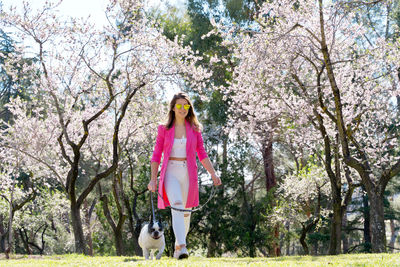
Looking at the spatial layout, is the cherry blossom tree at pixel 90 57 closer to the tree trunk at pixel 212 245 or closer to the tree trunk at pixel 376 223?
the tree trunk at pixel 376 223

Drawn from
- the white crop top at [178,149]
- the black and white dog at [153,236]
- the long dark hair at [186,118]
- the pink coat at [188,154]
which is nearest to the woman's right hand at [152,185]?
the pink coat at [188,154]

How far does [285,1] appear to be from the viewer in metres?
12.6

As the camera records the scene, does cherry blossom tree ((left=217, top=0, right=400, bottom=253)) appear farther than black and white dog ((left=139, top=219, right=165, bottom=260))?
Yes

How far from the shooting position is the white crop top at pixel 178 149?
612 centimetres

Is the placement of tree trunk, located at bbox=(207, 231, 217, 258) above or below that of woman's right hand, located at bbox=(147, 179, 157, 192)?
below

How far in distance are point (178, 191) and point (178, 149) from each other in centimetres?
56

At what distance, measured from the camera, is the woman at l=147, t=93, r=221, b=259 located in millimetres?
5891

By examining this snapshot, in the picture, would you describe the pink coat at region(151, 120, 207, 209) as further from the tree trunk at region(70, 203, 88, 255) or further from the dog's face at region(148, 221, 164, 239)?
the tree trunk at region(70, 203, 88, 255)

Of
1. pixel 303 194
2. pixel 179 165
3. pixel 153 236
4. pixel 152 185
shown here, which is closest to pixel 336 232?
pixel 153 236

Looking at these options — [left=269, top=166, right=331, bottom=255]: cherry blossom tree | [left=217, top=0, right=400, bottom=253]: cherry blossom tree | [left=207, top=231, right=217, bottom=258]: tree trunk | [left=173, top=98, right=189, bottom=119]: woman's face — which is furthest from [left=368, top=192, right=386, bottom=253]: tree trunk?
[left=207, top=231, right=217, bottom=258]: tree trunk

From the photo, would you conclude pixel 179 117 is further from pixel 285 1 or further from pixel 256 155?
pixel 256 155

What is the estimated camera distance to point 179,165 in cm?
610

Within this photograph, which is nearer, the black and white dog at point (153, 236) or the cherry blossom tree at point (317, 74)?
the black and white dog at point (153, 236)

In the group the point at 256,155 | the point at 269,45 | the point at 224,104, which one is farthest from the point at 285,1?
the point at 256,155
